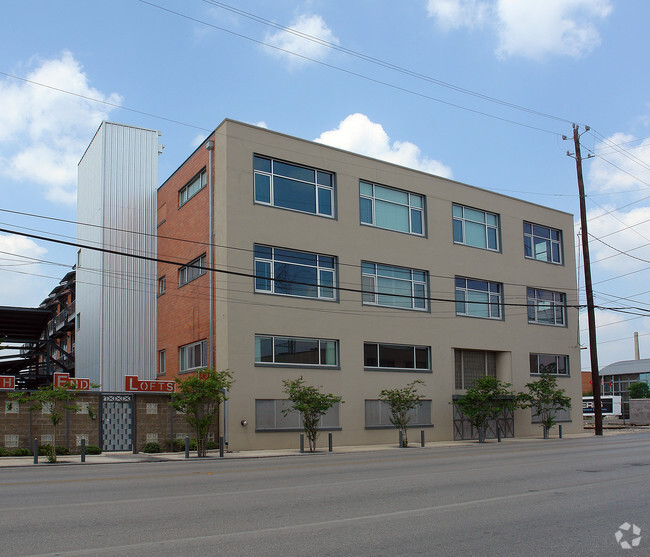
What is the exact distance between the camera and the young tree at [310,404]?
27.0 meters

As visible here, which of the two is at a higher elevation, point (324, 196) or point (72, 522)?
point (324, 196)

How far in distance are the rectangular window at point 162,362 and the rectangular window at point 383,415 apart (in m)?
10.6

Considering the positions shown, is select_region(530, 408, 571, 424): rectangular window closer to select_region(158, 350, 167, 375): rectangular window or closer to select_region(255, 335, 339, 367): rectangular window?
select_region(255, 335, 339, 367): rectangular window

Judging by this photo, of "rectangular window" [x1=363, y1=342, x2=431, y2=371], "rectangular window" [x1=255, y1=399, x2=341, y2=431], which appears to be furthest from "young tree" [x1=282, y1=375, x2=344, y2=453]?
"rectangular window" [x1=363, y1=342, x2=431, y2=371]

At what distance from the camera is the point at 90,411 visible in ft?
77.5

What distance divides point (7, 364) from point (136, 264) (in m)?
24.5

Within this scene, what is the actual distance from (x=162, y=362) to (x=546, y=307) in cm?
2146

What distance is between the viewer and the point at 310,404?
27.0 meters

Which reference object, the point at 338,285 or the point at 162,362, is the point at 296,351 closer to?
the point at 338,285

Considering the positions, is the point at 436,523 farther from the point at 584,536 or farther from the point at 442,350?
the point at 442,350

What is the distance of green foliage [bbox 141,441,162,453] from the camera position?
25656mm

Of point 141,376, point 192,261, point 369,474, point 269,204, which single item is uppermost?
point 269,204

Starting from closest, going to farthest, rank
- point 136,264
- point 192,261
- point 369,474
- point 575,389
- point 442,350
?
1. point 369,474
2. point 192,261
3. point 442,350
4. point 136,264
5. point 575,389

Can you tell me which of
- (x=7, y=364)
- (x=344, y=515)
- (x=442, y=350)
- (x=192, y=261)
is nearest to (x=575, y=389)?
(x=442, y=350)
